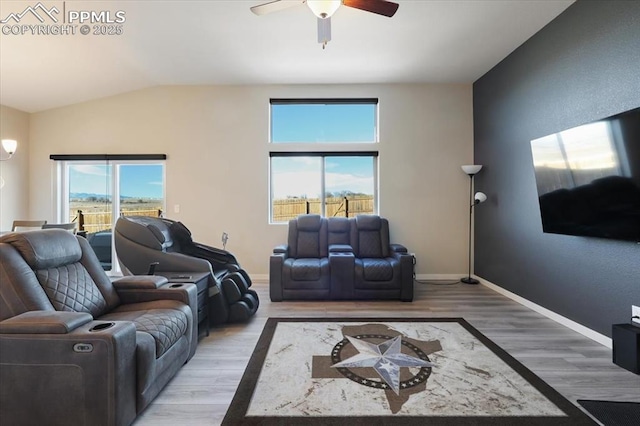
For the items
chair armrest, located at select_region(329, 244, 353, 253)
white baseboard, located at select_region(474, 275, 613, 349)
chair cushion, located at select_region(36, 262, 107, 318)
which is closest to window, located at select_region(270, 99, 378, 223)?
chair armrest, located at select_region(329, 244, 353, 253)

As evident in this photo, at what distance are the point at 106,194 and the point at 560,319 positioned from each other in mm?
6772

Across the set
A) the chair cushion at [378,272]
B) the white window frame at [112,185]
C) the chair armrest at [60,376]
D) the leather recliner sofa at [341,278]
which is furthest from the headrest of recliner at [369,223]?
the chair armrest at [60,376]

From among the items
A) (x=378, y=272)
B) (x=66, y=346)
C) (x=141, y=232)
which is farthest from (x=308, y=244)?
(x=66, y=346)

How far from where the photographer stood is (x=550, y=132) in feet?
10.7

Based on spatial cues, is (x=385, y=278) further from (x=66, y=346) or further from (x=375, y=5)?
(x=66, y=346)

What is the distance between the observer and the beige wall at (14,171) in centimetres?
456

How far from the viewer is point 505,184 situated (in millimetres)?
4125

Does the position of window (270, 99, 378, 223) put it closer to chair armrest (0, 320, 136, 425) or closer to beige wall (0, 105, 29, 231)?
chair armrest (0, 320, 136, 425)

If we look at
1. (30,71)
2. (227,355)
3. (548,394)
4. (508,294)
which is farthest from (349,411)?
(30,71)

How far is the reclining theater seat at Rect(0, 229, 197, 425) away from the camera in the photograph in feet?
4.82

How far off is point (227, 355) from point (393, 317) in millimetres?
1839

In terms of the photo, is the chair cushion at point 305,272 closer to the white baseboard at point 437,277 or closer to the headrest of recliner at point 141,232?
the headrest of recliner at point 141,232

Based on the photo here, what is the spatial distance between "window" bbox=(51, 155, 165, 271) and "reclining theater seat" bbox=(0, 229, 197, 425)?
3.22m

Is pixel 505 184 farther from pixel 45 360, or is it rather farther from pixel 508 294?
pixel 45 360
